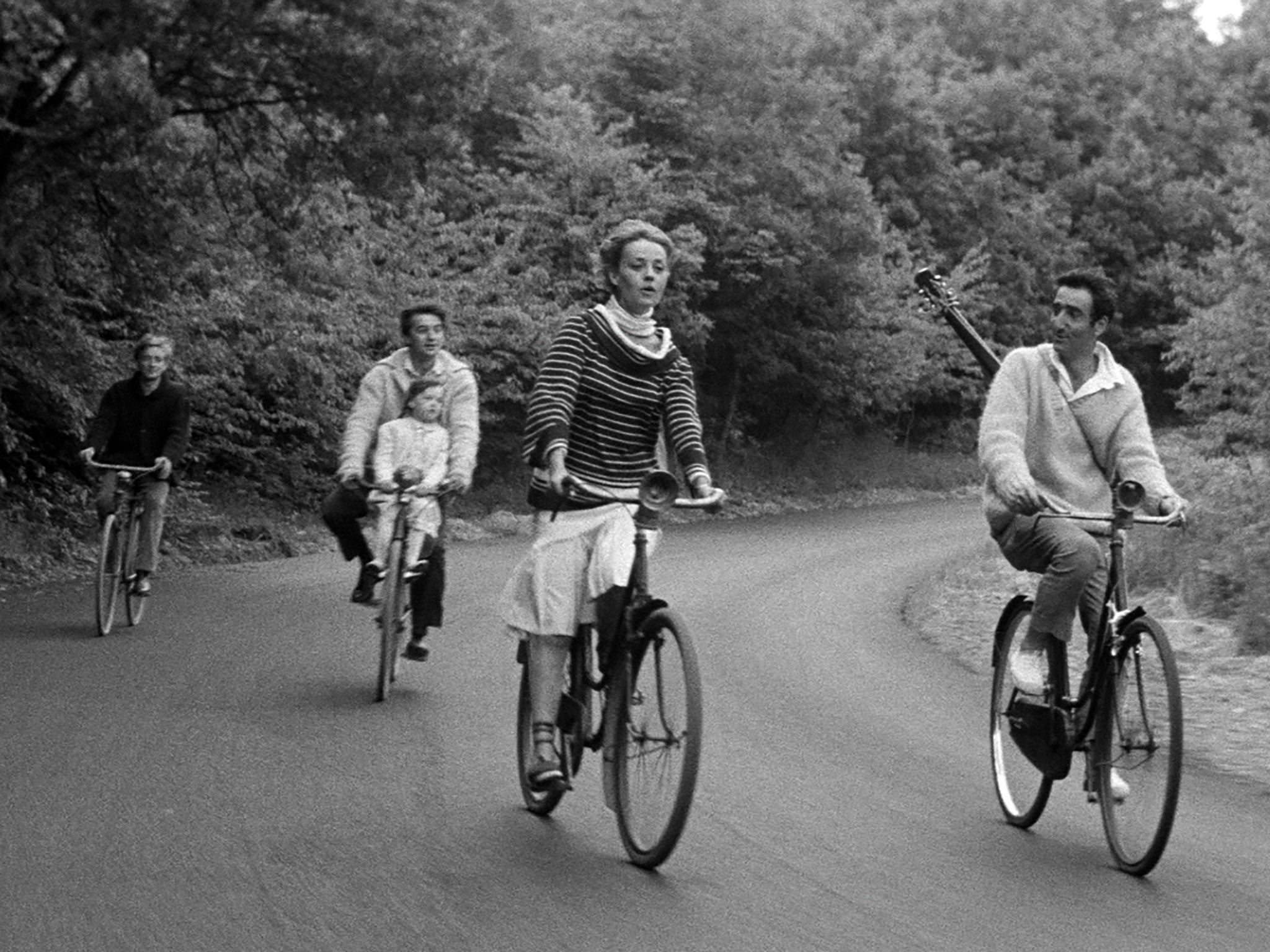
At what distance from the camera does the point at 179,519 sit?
20766mm

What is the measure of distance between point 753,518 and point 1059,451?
2638 cm

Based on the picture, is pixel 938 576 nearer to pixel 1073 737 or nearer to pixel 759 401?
pixel 1073 737

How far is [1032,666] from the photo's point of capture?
22.5 ft

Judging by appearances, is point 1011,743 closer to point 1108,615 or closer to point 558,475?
point 1108,615

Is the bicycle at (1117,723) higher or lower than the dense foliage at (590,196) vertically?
lower

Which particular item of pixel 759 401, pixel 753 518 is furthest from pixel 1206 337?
pixel 759 401

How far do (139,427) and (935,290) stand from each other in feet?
24.1

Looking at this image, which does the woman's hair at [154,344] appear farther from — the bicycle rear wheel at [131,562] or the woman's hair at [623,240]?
the woman's hair at [623,240]

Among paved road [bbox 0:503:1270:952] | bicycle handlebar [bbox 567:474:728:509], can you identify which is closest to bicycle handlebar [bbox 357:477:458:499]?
paved road [bbox 0:503:1270:952]

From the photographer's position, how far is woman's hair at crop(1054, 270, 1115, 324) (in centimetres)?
689

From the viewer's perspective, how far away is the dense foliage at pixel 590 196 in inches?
543

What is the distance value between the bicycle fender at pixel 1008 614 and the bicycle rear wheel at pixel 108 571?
6743 mm

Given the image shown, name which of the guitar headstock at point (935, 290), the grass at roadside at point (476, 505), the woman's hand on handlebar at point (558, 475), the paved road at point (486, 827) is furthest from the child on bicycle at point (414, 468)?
the grass at roadside at point (476, 505)

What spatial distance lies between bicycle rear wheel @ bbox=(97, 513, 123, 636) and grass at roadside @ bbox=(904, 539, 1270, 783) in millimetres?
5594
